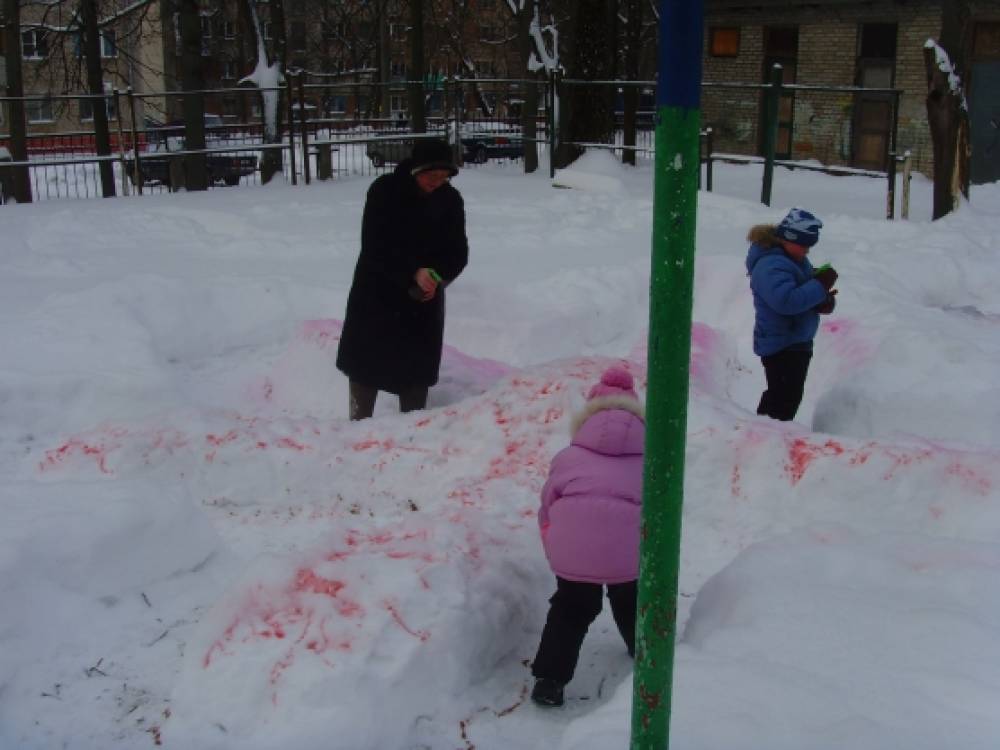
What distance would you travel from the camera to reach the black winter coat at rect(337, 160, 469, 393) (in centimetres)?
540

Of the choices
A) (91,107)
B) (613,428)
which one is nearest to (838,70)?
(91,107)

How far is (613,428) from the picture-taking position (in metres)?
3.52

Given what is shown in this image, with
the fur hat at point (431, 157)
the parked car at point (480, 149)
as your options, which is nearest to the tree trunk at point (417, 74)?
the parked car at point (480, 149)

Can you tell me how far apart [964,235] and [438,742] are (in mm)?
9542

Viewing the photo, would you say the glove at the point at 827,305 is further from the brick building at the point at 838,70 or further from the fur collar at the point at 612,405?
the brick building at the point at 838,70

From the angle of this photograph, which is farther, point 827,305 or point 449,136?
point 449,136

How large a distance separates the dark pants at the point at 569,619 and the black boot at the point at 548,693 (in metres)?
0.02

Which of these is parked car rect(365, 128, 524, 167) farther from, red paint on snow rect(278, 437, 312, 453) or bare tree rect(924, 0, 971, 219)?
red paint on snow rect(278, 437, 312, 453)

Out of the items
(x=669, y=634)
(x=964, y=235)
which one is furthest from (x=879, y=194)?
(x=669, y=634)

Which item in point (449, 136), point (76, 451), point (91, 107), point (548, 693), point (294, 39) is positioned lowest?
point (548, 693)

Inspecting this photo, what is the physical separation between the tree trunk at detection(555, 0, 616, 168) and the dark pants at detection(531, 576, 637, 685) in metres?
13.0

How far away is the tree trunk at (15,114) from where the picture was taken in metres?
17.0

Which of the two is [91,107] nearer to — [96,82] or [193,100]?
[96,82]

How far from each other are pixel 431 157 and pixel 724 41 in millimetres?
21167
